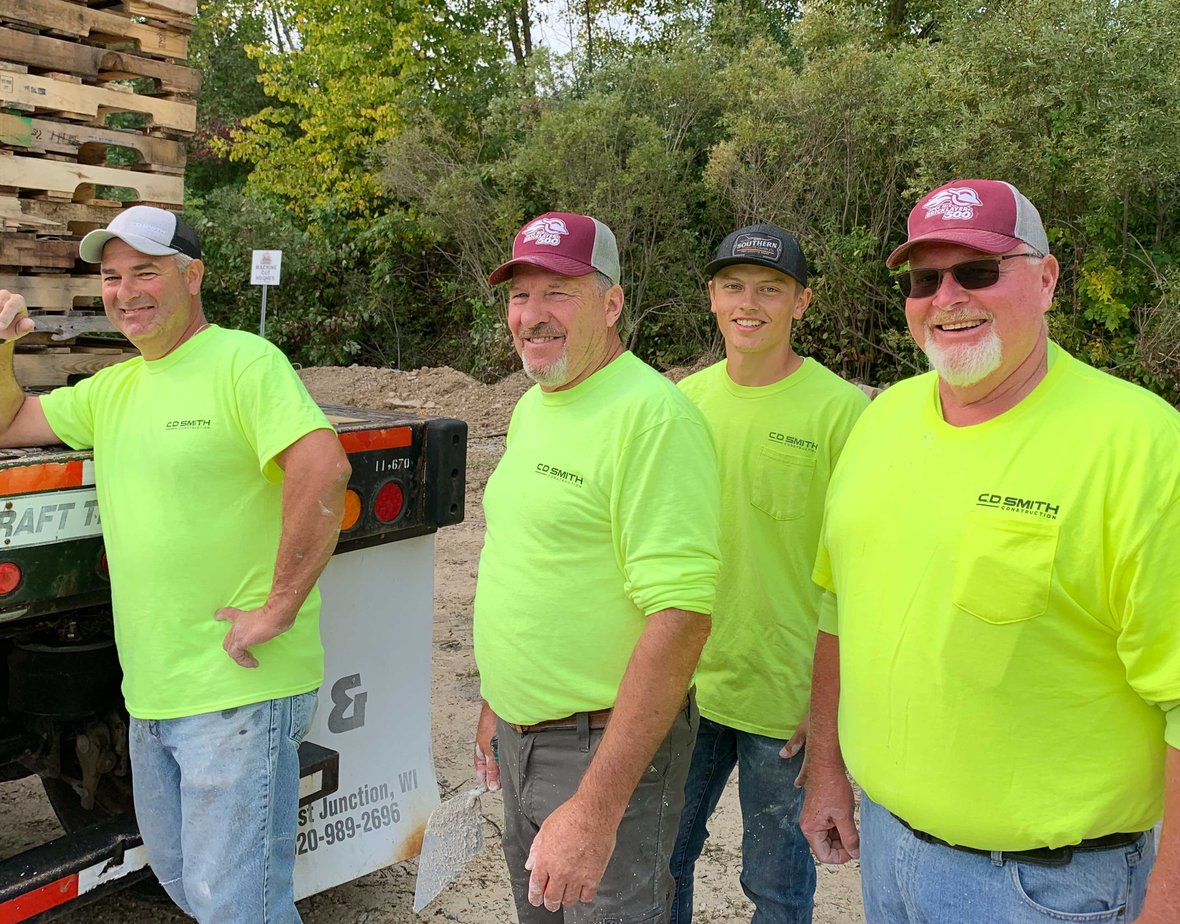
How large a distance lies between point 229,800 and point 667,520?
3.93ft

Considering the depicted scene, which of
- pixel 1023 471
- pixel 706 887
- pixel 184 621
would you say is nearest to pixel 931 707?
pixel 1023 471

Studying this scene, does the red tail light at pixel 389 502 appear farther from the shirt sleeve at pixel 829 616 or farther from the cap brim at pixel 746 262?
the shirt sleeve at pixel 829 616

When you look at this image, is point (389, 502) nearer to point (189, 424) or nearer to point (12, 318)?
point (189, 424)

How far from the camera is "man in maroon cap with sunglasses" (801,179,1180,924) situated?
158 cm

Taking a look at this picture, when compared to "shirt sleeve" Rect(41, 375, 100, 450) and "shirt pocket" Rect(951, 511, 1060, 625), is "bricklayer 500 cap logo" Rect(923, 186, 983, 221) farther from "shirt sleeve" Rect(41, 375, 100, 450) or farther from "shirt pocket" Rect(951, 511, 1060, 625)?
"shirt sleeve" Rect(41, 375, 100, 450)

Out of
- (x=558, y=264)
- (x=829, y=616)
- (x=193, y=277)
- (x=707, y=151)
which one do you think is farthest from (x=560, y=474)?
(x=707, y=151)

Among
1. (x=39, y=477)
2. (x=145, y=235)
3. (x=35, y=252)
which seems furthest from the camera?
(x=35, y=252)

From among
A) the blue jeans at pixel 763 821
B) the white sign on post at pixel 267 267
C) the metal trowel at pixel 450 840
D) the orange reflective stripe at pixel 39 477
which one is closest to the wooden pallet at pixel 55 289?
the orange reflective stripe at pixel 39 477

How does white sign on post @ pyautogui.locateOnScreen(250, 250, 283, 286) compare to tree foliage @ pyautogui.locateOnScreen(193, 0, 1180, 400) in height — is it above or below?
below

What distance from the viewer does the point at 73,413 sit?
259 centimetres

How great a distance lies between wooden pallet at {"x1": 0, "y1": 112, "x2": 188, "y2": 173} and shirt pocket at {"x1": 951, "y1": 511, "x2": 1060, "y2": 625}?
3.51m

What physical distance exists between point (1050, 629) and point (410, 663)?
6.46ft

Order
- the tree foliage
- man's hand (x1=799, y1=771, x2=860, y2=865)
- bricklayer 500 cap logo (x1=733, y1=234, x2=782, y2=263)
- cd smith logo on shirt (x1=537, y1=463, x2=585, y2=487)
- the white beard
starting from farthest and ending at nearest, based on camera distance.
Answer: the tree foliage → bricklayer 500 cap logo (x1=733, y1=234, x2=782, y2=263) → man's hand (x1=799, y1=771, x2=860, y2=865) → cd smith logo on shirt (x1=537, y1=463, x2=585, y2=487) → the white beard

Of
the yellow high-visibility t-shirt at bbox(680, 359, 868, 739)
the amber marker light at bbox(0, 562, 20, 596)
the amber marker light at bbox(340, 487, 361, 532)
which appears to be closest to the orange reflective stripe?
the amber marker light at bbox(0, 562, 20, 596)
